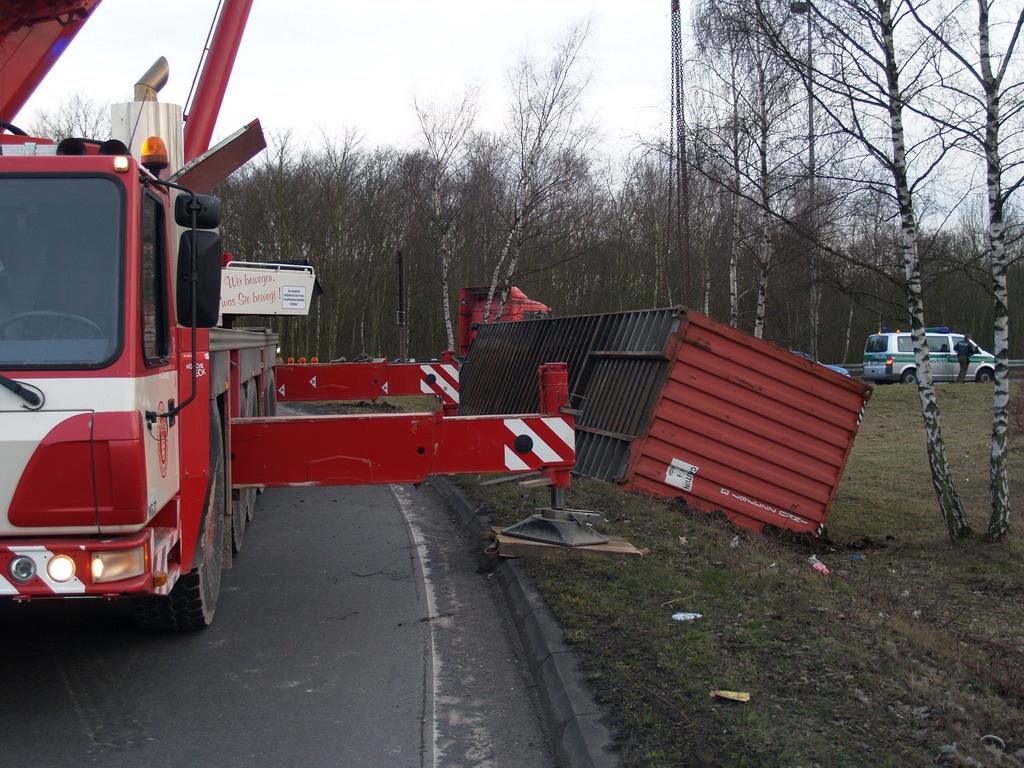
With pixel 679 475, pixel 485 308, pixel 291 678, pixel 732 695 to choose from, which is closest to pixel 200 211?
pixel 291 678

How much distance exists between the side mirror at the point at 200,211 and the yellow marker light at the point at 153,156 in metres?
0.38

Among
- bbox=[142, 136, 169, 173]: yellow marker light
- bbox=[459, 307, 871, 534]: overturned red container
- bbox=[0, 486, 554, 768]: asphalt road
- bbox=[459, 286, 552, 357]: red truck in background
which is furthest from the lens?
bbox=[459, 286, 552, 357]: red truck in background

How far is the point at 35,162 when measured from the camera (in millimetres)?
3746

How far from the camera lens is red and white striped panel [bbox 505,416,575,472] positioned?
20.0 ft

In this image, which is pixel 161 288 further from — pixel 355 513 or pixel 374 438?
pixel 355 513

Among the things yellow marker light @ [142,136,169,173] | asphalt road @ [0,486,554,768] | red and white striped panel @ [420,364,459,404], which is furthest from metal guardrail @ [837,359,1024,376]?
yellow marker light @ [142,136,169,173]

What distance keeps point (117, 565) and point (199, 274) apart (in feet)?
4.19

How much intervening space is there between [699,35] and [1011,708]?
1054 centimetres

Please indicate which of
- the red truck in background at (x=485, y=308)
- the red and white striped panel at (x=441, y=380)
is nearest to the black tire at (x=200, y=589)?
the red and white striped panel at (x=441, y=380)

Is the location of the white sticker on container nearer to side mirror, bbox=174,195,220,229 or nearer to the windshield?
side mirror, bbox=174,195,220,229

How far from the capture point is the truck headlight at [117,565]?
355 cm

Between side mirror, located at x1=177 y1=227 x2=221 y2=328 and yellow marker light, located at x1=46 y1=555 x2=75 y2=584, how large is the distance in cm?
110

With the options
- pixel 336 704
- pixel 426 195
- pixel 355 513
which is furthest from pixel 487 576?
pixel 426 195

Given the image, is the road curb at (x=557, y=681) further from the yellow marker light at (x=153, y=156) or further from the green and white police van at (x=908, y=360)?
the green and white police van at (x=908, y=360)
